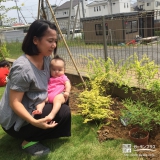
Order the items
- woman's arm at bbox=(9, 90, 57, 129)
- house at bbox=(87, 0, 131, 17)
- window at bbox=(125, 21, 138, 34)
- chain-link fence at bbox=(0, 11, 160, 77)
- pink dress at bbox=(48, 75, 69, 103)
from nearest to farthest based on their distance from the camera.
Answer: woman's arm at bbox=(9, 90, 57, 129), pink dress at bbox=(48, 75, 69, 103), chain-link fence at bbox=(0, 11, 160, 77), window at bbox=(125, 21, 138, 34), house at bbox=(87, 0, 131, 17)

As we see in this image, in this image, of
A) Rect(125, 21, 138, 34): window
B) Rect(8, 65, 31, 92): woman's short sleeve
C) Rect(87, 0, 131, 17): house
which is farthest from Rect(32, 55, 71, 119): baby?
Rect(87, 0, 131, 17): house

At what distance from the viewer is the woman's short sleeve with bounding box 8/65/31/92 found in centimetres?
197

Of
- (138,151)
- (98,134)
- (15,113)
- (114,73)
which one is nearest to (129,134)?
(138,151)

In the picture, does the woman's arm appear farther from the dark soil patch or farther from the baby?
the dark soil patch

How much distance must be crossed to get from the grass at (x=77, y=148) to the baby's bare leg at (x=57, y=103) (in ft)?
1.70

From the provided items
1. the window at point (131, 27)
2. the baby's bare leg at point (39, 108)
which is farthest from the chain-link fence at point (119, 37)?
the baby's bare leg at point (39, 108)

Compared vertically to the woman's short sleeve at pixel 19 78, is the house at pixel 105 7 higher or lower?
higher

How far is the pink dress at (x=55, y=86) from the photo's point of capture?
236 cm

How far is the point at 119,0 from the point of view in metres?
47.0

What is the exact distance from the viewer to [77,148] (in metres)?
2.36

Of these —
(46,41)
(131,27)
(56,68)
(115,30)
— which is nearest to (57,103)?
(56,68)

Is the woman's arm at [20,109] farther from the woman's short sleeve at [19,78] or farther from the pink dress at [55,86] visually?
the pink dress at [55,86]

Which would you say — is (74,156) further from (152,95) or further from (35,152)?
(152,95)

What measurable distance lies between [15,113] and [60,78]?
2.32 feet
